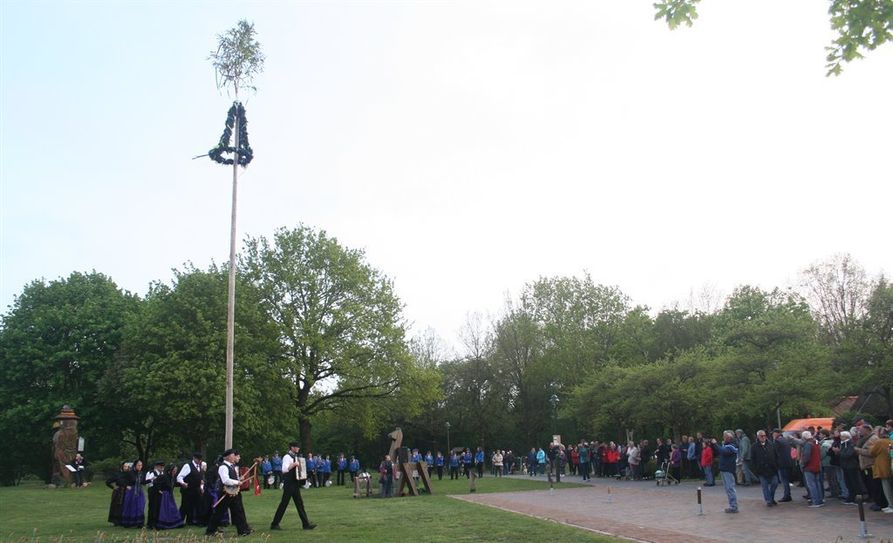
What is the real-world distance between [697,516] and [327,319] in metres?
31.7

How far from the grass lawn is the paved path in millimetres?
1178

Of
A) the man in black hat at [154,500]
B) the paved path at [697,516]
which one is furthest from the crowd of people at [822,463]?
the man in black hat at [154,500]

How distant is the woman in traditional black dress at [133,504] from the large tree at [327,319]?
25.1 metres

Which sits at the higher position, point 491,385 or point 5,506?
point 491,385

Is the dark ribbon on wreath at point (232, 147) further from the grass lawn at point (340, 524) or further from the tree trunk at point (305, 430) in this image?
the tree trunk at point (305, 430)

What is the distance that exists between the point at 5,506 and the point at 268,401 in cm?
1821

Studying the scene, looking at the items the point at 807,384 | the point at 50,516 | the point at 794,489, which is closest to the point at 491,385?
the point at 807,384

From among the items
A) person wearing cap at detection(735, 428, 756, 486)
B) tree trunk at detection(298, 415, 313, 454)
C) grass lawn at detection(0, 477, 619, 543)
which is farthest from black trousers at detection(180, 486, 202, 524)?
tree trunk at detection(298, 415, 313, 454)

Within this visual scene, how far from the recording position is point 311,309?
147 feet

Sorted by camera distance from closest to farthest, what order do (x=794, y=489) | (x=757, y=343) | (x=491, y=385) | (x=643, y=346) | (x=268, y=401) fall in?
(x=794, y=489) → (x=757, y=343) → (x=268, y=401) → (x=643, y=346) → (x=491, y=385)

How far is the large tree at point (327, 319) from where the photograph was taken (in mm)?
44688

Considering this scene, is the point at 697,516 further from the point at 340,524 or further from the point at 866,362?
the point at 866,362

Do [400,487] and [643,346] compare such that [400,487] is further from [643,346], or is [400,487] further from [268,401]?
[643,346]

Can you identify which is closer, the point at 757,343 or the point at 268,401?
the point at 757,343
